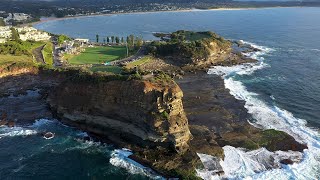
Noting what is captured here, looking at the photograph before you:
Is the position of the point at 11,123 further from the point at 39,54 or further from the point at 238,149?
the point at 39,54

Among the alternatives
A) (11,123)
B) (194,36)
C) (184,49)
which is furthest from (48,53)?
(194,36)

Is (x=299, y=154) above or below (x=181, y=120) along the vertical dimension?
below

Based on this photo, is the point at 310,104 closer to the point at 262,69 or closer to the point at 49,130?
the point at 262,69

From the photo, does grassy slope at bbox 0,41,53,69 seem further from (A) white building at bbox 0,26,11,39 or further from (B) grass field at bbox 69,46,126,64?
(A) white building at bbox 0,26,11,39

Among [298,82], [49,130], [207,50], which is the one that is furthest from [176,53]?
[49,130]

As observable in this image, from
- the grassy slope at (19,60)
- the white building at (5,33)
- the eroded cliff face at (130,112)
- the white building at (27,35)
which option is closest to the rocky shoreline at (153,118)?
the eroded cliff face at (130,112)

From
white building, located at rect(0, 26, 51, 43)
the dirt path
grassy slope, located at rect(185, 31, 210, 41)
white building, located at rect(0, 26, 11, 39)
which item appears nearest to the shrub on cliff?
grassy slope, located at rect(185, 31, 210, 41)
